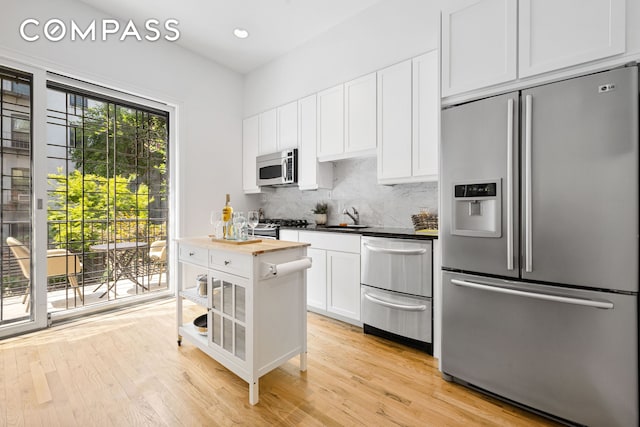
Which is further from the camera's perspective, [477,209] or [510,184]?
[477,209]

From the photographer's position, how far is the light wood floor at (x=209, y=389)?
158 centimetres

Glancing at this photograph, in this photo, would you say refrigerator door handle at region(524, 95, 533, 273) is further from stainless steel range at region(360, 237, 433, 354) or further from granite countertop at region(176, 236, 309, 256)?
granite countertop at region(176, 236, 309, 256)

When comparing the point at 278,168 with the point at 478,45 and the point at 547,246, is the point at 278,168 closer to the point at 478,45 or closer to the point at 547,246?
the point at 478,45

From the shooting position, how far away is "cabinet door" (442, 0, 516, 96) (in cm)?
172

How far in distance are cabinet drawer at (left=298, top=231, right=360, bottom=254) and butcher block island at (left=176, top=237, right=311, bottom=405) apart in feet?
2.74

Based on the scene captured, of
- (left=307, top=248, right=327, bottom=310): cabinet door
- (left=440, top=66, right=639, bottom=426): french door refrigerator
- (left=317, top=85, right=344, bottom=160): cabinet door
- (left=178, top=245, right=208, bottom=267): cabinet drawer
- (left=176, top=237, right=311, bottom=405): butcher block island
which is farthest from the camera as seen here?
(left=317, top=85, right=344, bottom=160): cabinet door

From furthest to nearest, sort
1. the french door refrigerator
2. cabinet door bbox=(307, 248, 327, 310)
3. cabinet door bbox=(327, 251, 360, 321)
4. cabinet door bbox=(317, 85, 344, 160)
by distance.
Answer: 1. cabinet door bbox=(317, 85, 344, 160)
2. cabinet door bbox=(307, 248, 327, 310)
3. cabinet door bbox=(327, 251, 360, 321)
4. the french door refrigerator

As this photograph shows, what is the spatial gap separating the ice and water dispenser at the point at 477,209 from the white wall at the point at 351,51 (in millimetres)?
1305

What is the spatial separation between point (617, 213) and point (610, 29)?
35.8 inches

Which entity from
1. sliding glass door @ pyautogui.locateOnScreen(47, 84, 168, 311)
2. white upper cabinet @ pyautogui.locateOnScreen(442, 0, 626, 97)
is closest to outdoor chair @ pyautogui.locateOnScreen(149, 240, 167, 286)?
sliding glass door @ pyautogui.locateOnScreen(47, 84, 168, 311)

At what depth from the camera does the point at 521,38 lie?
1681 millimetres

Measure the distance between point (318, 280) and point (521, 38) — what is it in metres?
2.48

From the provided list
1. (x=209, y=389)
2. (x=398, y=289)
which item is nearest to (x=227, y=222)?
(x=209, y=389)

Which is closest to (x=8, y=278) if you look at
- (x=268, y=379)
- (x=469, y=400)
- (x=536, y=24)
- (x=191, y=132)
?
(x=191, y=132)
